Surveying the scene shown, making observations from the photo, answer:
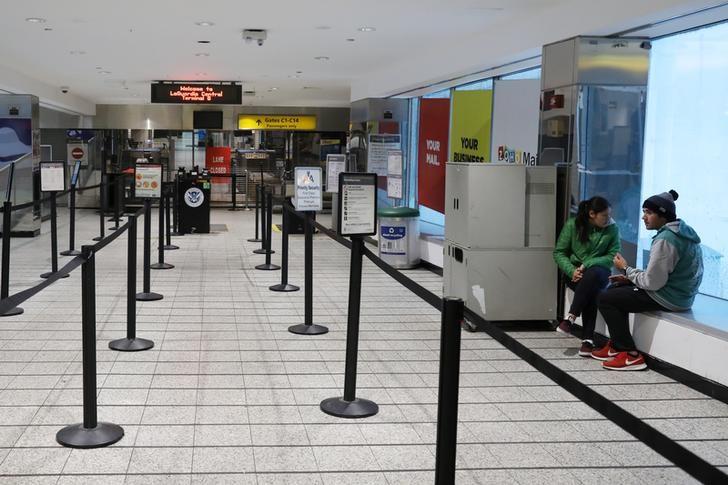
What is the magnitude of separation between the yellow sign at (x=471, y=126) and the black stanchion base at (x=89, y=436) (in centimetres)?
704

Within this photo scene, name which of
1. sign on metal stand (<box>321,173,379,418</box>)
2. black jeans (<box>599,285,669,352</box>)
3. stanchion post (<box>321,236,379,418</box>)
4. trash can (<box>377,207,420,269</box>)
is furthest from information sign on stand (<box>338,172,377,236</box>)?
trash can (<box>377,207,420,269</box>)

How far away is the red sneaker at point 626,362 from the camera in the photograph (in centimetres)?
578

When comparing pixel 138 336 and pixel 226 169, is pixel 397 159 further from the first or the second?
pixel 226 169

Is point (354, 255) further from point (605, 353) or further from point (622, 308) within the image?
point (605, 353)

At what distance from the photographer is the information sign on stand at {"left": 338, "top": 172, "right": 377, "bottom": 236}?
16.3 ft

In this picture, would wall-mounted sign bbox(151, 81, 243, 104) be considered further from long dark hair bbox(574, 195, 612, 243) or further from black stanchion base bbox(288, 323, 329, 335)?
long dark hair bbox(574, 195, 612, 243)

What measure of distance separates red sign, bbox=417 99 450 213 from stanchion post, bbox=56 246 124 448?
8.33 metres

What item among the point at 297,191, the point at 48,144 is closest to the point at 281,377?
the point at 297,191

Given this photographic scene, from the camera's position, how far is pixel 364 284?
9648mm

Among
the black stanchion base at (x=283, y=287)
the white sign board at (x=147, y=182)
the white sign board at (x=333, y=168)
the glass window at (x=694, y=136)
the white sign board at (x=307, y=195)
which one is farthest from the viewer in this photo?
the white sign board at (x=333, y=168)

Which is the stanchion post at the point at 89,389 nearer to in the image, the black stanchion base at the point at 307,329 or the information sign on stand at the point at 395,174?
the black stanchion base at the point at 307,329

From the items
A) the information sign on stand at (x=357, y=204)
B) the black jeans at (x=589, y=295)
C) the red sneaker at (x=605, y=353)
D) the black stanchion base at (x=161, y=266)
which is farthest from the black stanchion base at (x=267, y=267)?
the information sign on stand at (x=357, y=204)

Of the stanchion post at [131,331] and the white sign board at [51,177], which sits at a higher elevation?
the white sign board at [51,177]

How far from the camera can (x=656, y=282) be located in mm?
5625
